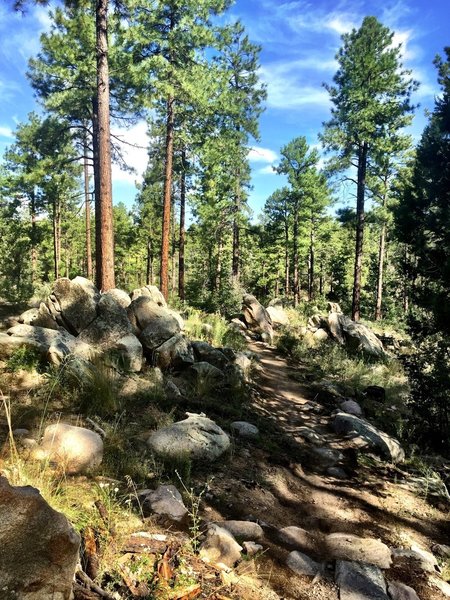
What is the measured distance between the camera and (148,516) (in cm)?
313

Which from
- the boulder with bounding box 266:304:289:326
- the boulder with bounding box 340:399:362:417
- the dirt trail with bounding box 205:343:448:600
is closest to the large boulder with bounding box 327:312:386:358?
the boulder with bounding box 266:304:289:326

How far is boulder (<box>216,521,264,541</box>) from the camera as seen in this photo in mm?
3182

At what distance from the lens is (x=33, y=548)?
1890 mm

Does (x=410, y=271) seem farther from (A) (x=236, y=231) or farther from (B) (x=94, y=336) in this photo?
(A) (x=236, y=231)

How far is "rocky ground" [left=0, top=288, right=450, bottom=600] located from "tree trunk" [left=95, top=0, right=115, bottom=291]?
3784 mm

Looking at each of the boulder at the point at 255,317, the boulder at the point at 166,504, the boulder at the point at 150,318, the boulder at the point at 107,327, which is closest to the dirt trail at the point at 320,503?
the boulder at the point at 166,504

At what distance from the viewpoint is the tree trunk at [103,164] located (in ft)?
28.0

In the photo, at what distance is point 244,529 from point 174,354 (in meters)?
4.52

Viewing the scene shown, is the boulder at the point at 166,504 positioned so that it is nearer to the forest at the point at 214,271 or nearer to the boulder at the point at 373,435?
the forest at the point at 214,271

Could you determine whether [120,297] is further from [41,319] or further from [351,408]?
[351,408]

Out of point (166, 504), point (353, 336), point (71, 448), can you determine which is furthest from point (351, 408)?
point (353, 336)

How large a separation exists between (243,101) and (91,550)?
919 inches

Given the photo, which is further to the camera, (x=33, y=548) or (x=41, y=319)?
(x=41, y=319)

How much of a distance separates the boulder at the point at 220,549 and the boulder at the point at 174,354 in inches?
182
